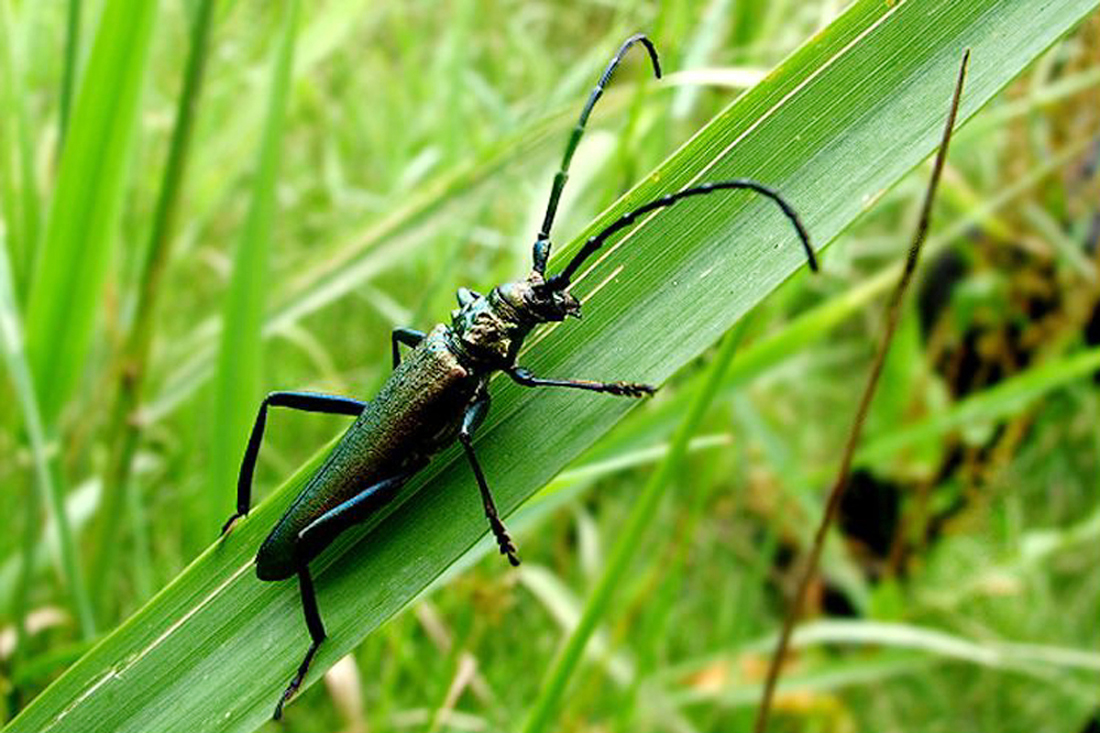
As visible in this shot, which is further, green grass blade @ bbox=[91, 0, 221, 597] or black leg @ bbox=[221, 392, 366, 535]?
green grass blade @ bbox=[91, 0, 221, 597]

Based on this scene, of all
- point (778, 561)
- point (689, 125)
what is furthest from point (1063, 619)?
point (689, 125)

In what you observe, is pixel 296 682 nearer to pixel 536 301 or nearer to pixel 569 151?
pixel 536 301

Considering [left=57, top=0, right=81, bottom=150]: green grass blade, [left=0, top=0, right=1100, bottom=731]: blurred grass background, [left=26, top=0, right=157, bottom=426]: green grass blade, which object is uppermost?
[left=57, top=0, right=81, bottom=150]: green grass blade

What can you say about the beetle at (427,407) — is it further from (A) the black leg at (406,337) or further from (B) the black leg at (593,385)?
(A) the black leg at (406,337)

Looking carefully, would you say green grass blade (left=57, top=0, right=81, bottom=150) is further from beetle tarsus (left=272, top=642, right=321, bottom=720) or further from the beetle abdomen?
beetle tarsus (left=272, top=642, right=321, bottom=720)

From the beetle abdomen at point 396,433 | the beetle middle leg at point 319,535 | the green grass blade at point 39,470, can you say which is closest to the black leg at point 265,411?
the beetle abdomen at point 396,433

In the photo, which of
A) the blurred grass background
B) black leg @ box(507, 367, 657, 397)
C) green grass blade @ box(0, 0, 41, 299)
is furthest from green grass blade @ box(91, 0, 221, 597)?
black leg @ box(507, 367, 657, 397)

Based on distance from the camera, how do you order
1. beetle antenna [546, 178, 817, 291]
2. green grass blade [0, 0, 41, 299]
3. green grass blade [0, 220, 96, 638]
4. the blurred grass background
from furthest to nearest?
green grass blade [0, 0, 41, 299] → the blurred grass background → green grass blade [0, 220, 96, 638] → beetle antenna [546, 178, 817, 291]
